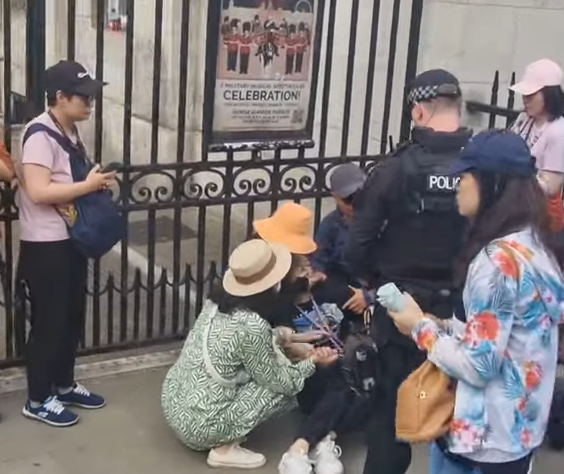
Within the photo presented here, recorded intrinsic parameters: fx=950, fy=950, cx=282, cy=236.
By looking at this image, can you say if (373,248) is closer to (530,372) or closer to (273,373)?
(273,373)

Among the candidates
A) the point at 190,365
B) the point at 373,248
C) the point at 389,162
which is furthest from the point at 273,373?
the point at 389,162

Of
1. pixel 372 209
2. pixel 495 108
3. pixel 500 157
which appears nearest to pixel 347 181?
pixel 372 209

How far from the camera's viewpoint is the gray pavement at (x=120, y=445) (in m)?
4.14

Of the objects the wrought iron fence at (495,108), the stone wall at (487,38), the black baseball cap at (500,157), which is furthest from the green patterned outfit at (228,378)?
the stone wall at (487,38)

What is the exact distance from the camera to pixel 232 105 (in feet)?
16.6

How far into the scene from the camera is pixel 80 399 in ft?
15.2

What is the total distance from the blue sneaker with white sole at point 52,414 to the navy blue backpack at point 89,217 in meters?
0.76

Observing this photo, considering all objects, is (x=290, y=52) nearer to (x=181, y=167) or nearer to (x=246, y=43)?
(x=246, y=43)

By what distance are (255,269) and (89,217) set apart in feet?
2.72

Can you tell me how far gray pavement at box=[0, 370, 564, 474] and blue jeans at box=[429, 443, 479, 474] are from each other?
1238 millimetres

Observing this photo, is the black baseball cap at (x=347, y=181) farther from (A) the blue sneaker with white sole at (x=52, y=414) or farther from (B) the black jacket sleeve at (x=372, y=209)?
(A) the blue sneaker with white sole at (x=52, y=414)

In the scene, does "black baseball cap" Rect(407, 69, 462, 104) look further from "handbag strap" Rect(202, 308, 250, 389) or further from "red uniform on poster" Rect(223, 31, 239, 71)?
"red uniform on poster" Rect(223, 31, 239, 71)

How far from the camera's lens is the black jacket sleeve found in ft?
11.5

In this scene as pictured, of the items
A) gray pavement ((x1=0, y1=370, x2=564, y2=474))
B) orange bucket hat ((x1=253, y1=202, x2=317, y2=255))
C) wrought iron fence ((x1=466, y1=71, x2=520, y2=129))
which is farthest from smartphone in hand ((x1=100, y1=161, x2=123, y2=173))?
wrought iron fence ((x1=466, y1=71, x2=520, y2=129))
